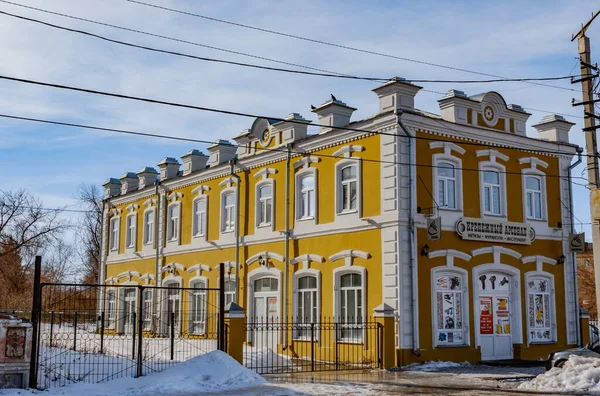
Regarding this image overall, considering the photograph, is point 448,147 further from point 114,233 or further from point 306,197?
point 114,233

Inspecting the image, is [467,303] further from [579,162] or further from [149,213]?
[149,213]

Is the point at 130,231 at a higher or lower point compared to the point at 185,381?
higher

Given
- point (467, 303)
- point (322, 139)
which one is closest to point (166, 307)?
point (322, 139)

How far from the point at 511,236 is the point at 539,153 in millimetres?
Result: 3627

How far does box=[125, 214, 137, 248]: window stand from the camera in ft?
121

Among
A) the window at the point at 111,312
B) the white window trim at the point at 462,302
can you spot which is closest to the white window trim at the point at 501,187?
the white window trim at the point at 462,302

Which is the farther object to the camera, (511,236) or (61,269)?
(61,269)

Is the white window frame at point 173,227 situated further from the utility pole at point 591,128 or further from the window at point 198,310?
the utility pole at point 591,128

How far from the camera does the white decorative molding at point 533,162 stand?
24844mm

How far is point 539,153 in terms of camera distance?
83.6ft

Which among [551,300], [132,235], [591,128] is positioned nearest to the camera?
[591,128]

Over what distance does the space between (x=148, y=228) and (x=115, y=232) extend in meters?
4.26

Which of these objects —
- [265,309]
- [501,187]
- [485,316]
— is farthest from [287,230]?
[501,187]

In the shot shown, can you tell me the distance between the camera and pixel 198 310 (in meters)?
30.6
